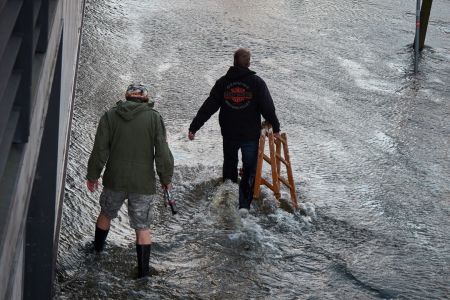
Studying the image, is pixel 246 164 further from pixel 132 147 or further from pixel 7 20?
pixel 7 20

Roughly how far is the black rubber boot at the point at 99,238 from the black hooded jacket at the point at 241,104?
5.98 feet

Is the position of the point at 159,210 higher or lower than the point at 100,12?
lower

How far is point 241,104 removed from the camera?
8.82 metres

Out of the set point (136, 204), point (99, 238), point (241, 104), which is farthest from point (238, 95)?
point (99, 238)

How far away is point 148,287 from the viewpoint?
24.1ft

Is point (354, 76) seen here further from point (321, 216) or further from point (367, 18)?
point (321, 216)

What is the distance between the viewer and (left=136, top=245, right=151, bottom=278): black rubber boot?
7.38 m

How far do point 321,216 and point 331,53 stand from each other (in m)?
6.72

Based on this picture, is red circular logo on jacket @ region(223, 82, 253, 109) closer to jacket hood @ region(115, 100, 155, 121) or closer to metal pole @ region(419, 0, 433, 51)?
jacket hood @ region(115, 100, 155, 121)

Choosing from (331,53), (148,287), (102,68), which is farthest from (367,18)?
(148,287)

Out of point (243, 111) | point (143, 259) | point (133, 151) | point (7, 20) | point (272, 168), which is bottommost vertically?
point (143, 259)

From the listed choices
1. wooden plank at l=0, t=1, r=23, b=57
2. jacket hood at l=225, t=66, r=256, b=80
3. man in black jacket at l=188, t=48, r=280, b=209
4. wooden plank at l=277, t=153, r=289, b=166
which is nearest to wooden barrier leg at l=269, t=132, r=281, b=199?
man in black jacket at l=188, t=48, r=280, b=209

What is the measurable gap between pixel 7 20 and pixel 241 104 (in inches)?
232

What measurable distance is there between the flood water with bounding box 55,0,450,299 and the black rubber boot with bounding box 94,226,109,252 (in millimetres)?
96
